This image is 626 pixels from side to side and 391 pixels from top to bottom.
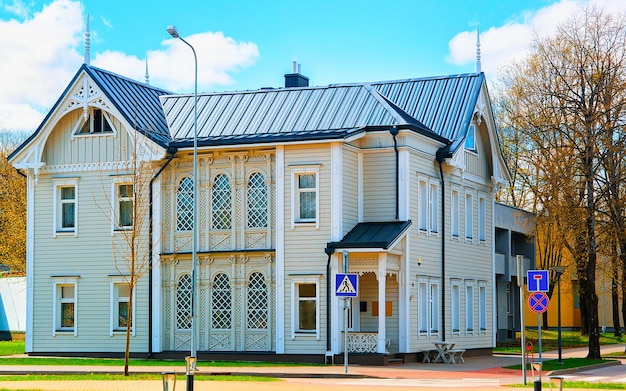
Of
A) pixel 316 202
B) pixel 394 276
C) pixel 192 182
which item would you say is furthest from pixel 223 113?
pixel 394 276

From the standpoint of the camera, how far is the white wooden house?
3728cm

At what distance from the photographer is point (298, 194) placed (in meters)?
37.8

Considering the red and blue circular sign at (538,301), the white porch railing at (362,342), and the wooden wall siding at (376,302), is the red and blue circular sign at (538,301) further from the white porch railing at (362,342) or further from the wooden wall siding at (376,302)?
the wooden wall siding at (376,302)

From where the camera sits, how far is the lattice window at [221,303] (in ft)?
127

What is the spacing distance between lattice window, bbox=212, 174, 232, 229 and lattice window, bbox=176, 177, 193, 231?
0.97 m

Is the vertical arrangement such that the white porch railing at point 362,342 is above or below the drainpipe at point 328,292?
below

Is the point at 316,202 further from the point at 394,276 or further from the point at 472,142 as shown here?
the point at 472,142

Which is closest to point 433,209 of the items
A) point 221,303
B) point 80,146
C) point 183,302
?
point 221,303

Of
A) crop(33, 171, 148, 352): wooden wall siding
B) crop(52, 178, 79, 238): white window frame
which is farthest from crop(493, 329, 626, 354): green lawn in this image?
crop(52, 178, 79, 238): white window frame

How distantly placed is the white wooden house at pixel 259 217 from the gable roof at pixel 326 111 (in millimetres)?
77

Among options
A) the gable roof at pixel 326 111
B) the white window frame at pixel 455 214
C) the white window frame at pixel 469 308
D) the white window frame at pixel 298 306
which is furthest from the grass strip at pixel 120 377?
the white window frame at pixel 469 308

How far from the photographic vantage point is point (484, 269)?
4656 cm

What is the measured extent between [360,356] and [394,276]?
3369mm

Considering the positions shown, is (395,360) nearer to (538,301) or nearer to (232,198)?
(232,198)
